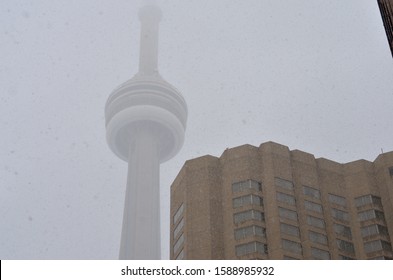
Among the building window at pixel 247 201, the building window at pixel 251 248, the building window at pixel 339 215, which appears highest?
the building window at pixel 339 215

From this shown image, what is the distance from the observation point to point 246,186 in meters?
86.2

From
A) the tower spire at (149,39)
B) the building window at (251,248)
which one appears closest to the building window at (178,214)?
the building window at (251,248)

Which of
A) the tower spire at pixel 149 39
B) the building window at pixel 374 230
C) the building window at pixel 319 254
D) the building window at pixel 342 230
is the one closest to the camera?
the building window at pixel 319 254

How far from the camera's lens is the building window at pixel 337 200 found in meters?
93.1

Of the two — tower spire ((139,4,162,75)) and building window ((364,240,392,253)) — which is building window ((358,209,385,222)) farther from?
tower spire ((139,4,162,75))

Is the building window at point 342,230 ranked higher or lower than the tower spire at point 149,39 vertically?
lower

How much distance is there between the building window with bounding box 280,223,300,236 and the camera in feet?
268

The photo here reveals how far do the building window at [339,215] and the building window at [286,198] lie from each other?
8252 millimetres

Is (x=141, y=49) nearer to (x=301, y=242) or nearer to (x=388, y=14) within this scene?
(x=301, y=242)

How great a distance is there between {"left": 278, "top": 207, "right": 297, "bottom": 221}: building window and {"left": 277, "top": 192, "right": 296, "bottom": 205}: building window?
164 centimetres

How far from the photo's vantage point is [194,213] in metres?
86.2

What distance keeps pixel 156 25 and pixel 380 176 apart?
77.4 m

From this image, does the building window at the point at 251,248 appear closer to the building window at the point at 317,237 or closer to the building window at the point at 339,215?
the building window at the point at 317,237

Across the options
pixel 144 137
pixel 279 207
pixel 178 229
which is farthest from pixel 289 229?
pixel 144 137
